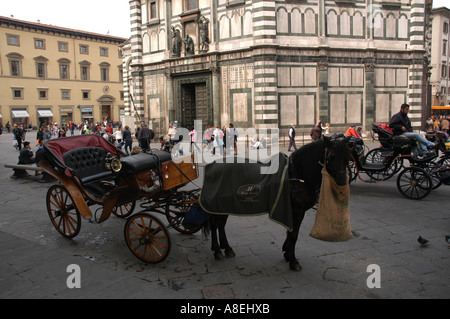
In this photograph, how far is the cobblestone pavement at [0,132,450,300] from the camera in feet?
12.9

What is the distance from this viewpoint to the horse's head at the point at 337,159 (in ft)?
12.9

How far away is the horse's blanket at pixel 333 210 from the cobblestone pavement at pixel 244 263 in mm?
552

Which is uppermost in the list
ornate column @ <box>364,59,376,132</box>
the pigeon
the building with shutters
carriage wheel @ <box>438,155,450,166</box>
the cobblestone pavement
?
the building with shutters

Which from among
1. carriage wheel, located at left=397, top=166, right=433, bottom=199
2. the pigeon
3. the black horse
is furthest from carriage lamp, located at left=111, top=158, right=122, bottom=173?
carriage wheel, located at left=397, top=166, right=433, bottom=199

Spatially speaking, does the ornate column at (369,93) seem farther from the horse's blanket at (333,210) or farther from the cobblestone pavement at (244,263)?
the horse's blanket at (333,210)

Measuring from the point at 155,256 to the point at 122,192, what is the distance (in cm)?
106

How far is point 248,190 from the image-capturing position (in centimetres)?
431

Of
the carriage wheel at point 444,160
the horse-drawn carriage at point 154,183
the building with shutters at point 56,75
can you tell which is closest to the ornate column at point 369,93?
the carriage wheel at point 444,160

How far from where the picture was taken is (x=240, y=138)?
19094 millimetres

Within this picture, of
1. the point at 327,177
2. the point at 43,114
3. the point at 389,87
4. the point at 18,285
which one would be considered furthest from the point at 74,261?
the point at 43,114

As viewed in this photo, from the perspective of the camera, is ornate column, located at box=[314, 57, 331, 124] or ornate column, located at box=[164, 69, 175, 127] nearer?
ornate column, located at box=[314, 57, 331, 124]

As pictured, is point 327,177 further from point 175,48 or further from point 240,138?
point 175,48

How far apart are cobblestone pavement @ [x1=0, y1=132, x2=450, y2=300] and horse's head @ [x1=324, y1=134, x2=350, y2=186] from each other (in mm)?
1223

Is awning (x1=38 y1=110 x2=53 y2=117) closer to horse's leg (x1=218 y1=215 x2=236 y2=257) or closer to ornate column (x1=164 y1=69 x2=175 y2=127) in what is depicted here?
ornate column (x1=164 y1=69 x2=175 y2=127)
